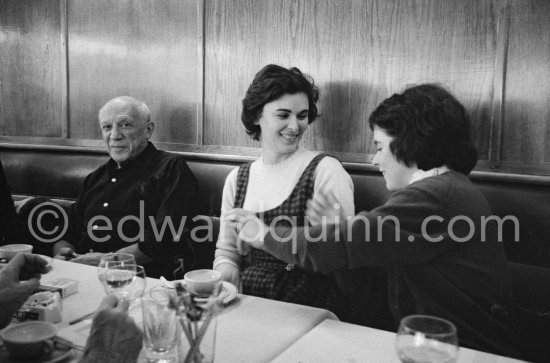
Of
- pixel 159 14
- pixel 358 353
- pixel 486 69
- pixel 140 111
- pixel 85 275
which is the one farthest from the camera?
pixel 159 14

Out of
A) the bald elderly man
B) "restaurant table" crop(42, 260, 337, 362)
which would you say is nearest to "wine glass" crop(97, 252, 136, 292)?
"restaurant table" crop(42, 260, 337, 362)

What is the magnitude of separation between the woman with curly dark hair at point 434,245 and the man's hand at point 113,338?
60cm

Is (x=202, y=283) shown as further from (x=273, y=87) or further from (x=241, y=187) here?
(x=273, y=87)

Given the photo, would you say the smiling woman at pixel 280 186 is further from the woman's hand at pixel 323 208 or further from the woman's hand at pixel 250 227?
the woman's hand at pixel 250 227

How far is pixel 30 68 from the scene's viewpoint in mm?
3918

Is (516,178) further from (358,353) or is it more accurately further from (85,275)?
(85,275)

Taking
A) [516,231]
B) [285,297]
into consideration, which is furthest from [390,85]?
[285,297]

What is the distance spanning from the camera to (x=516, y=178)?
2.20 m

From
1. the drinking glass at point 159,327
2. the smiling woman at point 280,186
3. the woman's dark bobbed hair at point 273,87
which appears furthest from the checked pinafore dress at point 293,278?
the drinking glass at point 159,327

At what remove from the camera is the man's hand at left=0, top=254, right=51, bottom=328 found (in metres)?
1.19

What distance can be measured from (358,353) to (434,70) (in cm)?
175

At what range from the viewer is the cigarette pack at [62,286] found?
4.89 ft

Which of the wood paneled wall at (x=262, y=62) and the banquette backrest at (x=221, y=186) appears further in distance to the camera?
the wood paneled wall at (x=262, y=62)

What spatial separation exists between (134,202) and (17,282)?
4.77 feet
